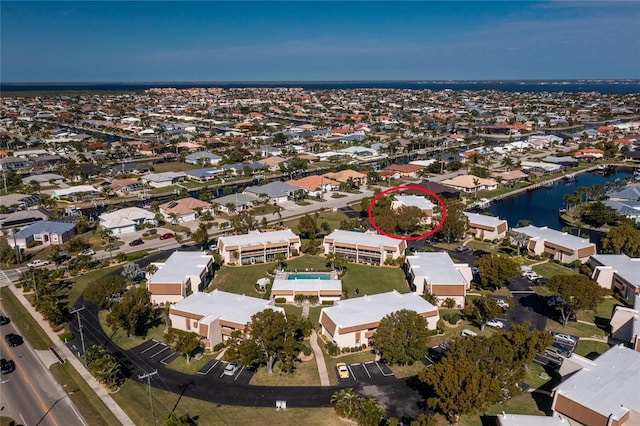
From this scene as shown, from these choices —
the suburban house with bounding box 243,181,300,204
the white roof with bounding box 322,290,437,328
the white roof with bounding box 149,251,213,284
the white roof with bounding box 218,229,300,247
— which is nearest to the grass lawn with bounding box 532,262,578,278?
the white roof with bounding box 322,290,437,328

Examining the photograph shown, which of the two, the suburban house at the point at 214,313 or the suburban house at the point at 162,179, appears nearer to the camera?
the suburban house at the point at 214,313

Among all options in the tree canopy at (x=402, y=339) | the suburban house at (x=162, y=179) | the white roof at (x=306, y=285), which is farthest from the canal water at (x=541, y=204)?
the suburban house at (x=162, y=179)

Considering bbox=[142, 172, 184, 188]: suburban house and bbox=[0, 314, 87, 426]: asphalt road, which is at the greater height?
bbox=[142, 172, 184, 188]: suburban house

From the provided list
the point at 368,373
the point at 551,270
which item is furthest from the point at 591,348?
the point at 368,373

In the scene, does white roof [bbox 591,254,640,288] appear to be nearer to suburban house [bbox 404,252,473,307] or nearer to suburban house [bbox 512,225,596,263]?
suburban house [bbox 512,225,596,263]

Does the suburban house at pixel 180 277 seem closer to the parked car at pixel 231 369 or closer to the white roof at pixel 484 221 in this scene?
the parked car at pixel 231 369

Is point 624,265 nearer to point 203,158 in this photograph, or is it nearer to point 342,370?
point 342,370
